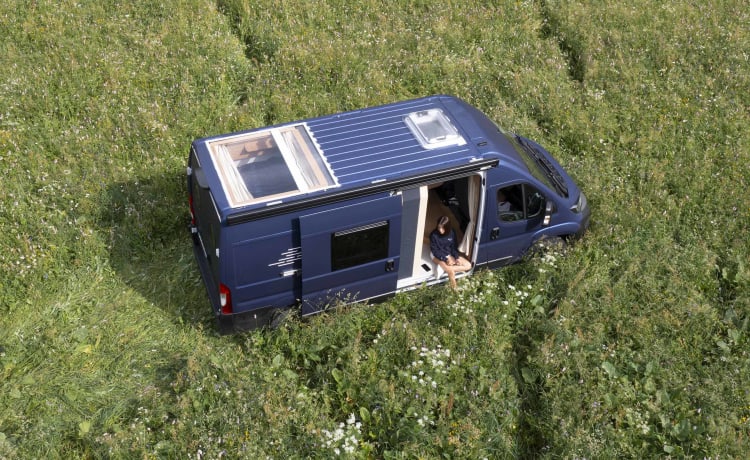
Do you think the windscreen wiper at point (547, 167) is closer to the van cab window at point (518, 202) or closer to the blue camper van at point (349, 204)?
the blue camper van at point (349, 204)

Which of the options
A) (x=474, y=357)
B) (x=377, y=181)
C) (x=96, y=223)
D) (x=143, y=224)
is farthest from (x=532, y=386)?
(x=96, y=223)

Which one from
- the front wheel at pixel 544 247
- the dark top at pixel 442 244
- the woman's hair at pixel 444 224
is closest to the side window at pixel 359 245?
the dark top at pixel 442 244

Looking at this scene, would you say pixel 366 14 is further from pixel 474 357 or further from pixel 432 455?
pixel 432 455

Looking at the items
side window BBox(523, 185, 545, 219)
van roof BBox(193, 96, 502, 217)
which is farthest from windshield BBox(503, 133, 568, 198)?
van roof BBox(193, 96, 502, 217)

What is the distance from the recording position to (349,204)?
8875 mm

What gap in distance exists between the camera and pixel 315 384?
9.20 m

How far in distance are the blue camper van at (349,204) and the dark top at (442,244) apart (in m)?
0.19

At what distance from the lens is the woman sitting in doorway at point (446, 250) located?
407 inches

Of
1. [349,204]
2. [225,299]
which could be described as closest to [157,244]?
[225,299]

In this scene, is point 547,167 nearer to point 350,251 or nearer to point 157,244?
point 350,251

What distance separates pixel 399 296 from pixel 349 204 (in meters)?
1.95

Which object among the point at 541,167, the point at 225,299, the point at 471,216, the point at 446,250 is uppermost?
the point at 541,167

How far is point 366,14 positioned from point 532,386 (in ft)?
33.9

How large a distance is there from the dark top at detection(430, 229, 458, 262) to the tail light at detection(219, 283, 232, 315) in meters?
3.15
